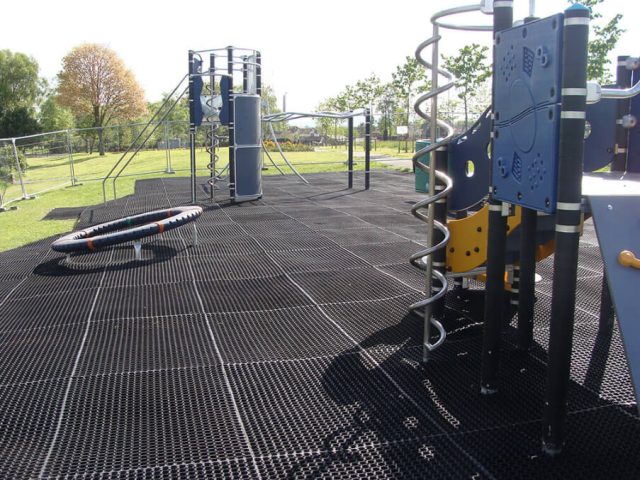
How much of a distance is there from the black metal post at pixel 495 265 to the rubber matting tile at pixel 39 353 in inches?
97.2

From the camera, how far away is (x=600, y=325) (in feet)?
14.1

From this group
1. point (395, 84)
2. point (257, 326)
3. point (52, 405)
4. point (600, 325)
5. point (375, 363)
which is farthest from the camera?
point (395, 84)

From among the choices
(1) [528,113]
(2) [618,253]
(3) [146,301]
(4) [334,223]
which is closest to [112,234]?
(3) [146,301]

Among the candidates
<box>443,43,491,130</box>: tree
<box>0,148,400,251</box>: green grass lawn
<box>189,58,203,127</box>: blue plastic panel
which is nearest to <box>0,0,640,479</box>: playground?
<box>0,148,400,251</box>: green grass lawn

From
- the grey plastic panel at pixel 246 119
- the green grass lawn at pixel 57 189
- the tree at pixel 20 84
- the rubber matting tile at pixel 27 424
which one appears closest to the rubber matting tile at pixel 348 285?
the rubber matting tile at pixel 27 424

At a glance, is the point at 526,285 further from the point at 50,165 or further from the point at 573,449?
the point at 50,165

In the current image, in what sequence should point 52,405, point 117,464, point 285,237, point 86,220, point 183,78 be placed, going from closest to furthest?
point 117,464
point 52,405
point 285,237
point 86,220
point 183,78

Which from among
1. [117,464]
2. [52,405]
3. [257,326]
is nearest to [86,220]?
[257,326]

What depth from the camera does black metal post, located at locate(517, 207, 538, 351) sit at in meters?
3.62

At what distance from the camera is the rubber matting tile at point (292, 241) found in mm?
7645

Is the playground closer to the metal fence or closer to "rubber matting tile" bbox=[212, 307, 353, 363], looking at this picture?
"rubber matting tile" bbox=[212, 307, 353, 363]

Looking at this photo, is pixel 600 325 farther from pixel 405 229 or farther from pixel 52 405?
pixel 405 229

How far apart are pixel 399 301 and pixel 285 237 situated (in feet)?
11.2

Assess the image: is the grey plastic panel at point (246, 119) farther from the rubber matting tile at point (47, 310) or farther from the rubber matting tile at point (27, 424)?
the rubber matting tile at point (27, 424)
